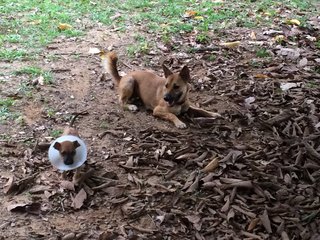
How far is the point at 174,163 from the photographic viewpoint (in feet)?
16.9

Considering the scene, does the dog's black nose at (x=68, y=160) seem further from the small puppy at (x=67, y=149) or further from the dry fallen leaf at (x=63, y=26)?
the dry fallen leaf at (x=63, y=26)

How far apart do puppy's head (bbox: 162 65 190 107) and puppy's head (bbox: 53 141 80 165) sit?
5.19 ft

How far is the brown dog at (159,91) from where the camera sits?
5965mm

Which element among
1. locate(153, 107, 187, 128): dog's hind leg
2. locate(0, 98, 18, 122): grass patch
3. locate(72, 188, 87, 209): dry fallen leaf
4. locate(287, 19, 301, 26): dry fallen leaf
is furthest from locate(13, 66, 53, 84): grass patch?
locate(287, 19, 301, 26): dry fallen leaf

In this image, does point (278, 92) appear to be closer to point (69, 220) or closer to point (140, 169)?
point (140, 169)

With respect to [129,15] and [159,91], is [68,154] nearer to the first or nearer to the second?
[159,91]

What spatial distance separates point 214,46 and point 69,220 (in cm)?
443

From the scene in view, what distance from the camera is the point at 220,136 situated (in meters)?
5.60

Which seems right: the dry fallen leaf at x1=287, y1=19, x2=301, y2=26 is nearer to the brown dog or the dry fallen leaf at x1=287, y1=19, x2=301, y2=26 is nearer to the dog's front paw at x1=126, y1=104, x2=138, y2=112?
the brown dog

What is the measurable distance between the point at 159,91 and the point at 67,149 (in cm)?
185

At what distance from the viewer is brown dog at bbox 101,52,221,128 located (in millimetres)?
5965

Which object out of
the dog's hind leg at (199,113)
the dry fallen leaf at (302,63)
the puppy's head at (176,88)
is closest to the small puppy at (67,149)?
the puppy's head at (176,88)

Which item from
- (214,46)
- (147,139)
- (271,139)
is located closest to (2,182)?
(147,139)

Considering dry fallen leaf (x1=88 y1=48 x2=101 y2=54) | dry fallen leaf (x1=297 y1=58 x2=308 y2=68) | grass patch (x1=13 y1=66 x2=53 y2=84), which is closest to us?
grass patch (x1=13 y1=66 x2=53 y2=84)
